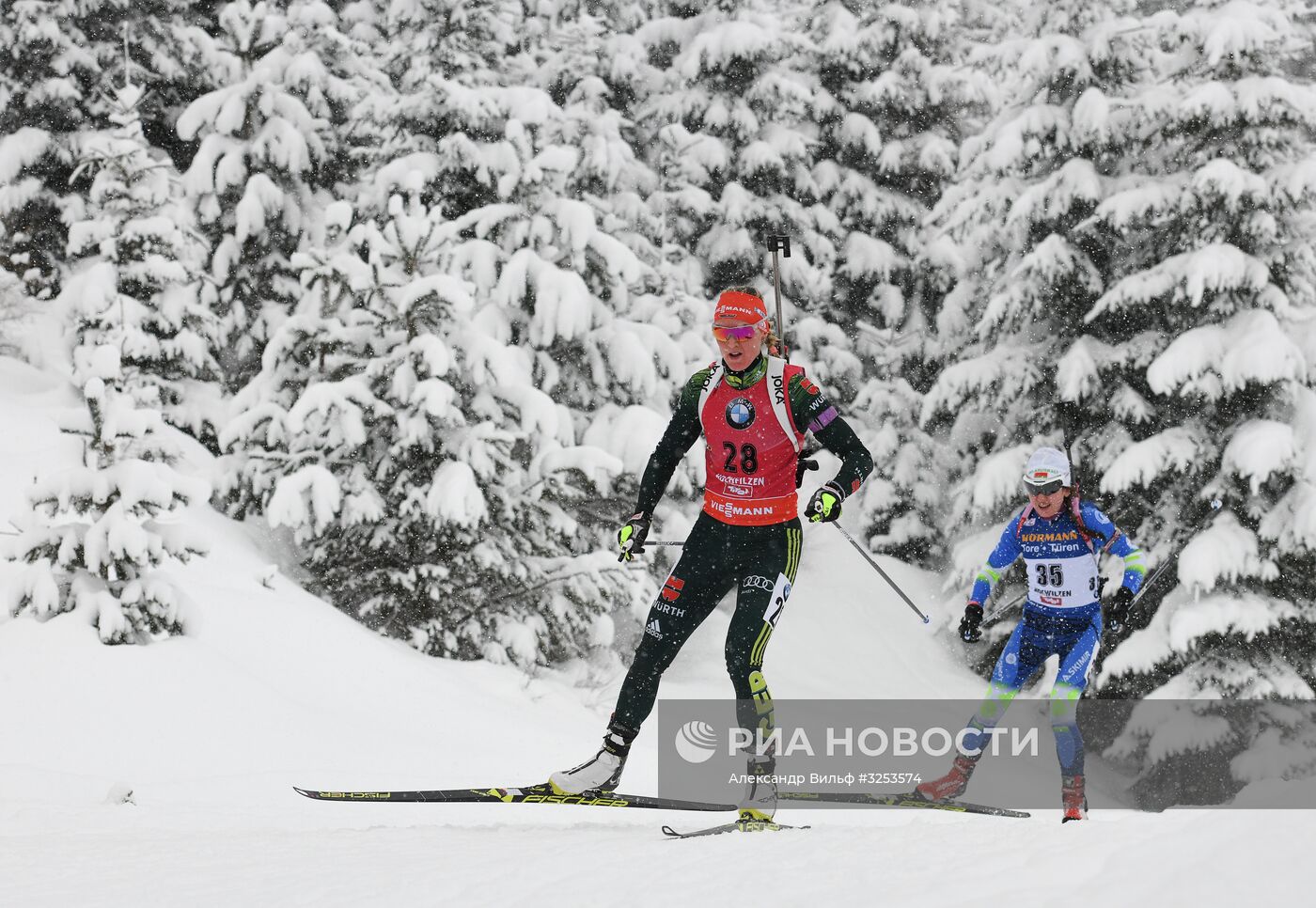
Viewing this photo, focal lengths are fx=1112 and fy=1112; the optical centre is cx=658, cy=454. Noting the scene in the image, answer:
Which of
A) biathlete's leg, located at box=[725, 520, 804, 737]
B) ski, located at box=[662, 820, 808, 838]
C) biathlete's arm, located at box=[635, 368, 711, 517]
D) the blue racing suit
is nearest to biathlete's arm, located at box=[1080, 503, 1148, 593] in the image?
the blue racing suit

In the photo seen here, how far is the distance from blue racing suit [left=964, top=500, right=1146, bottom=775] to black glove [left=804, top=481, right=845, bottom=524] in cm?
182

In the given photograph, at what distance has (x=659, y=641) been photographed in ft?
19.6

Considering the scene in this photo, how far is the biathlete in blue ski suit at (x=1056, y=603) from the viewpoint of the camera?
6.89 meters

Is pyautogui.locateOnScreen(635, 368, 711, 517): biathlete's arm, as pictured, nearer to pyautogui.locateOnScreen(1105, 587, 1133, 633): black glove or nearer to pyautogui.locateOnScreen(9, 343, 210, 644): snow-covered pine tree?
pyautogui.locateOnScreen(1105, 587, 1133, 633): black glove

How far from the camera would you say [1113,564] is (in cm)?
1418

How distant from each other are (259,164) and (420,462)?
22.7 feet

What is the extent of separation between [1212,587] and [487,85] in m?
10.9

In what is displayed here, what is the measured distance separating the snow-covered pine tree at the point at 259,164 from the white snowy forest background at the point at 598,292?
0.22 feet

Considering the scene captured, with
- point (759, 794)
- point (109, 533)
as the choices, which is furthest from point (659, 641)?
point (109, 533)

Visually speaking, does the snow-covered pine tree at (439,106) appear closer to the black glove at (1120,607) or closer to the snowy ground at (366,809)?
the snowy ground at (366,809)

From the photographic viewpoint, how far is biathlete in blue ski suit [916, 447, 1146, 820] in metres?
6.89

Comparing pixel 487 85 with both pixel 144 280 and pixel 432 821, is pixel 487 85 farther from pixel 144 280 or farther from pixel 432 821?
pixel 432 821

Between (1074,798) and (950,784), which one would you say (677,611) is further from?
(1074,798)

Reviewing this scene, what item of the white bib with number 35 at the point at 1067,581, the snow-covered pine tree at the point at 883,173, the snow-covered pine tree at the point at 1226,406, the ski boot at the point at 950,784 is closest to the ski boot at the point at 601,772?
the ski boot at the point at 950,784
